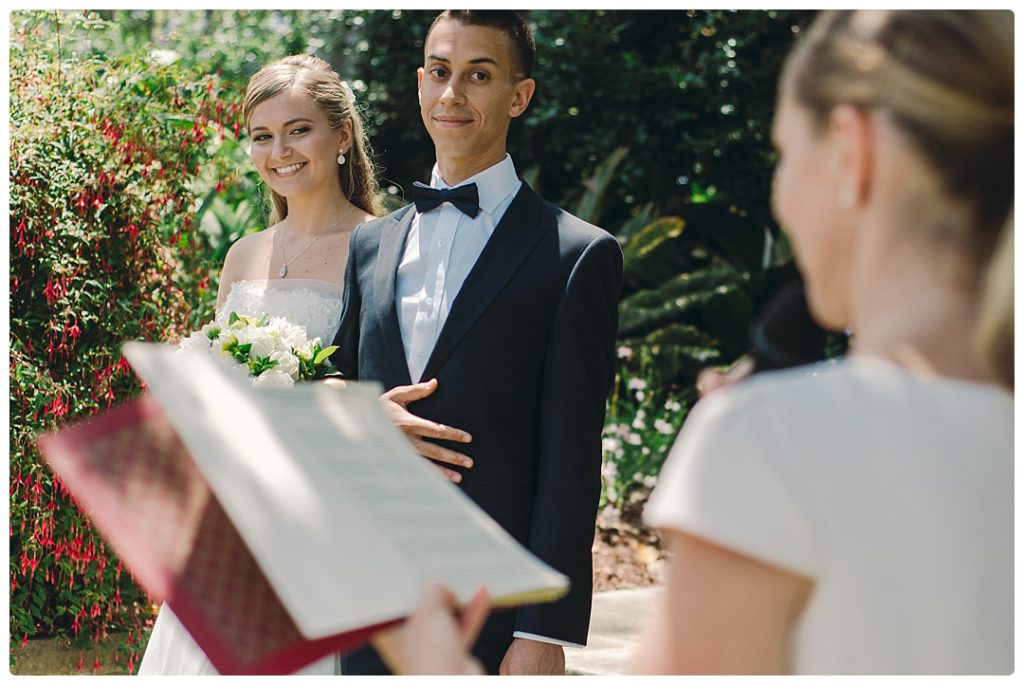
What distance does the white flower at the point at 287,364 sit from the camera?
2.93 metres

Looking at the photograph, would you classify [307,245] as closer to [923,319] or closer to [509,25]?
[509,25]

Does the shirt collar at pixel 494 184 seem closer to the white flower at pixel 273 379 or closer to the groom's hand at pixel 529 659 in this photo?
the white flower at pixel 273 379

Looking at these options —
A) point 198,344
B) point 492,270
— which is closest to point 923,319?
point 492,270

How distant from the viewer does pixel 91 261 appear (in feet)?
15.1

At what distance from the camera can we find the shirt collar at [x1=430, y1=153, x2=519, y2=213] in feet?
9.51

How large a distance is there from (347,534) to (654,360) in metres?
6.83

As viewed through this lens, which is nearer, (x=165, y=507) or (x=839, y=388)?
(x=839, y=388)

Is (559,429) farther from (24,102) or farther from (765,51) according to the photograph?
(765,51)

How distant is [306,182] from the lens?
368cm

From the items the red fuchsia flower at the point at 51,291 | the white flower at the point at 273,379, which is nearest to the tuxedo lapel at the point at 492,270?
the white flower at the point at 273,379

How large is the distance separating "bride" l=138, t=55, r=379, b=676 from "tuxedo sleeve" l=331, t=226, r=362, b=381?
0.49 m

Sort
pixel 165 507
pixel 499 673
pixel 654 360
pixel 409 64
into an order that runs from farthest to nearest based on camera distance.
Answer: pixel 409 64 → pixel 654 360 → pixel 499 673 → pixel 165 507

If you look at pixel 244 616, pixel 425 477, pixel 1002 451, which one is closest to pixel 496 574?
pixel 425 477

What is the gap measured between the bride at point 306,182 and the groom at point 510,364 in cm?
75
